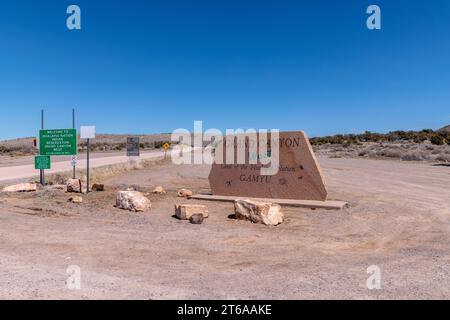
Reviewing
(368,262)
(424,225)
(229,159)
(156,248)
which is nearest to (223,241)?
(156,248)

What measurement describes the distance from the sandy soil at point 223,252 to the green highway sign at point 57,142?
11.7ft

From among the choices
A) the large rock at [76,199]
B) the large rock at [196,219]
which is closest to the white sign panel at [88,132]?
the large rock at [76,199]

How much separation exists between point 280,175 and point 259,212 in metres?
3.13

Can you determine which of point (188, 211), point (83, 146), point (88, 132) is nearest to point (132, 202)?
point (188, 211)

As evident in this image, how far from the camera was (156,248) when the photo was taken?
24.0 ft

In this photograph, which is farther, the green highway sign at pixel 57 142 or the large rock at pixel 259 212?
the green highway sign at pixel 57 142

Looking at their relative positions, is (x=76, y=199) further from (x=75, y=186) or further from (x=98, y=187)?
(x=98, y=187)

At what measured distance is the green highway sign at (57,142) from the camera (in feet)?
50.6

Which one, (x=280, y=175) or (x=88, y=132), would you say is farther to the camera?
(x=88, y=132)

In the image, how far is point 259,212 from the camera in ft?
31.3

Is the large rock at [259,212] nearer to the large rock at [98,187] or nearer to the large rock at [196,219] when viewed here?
the large rock at [196,219]

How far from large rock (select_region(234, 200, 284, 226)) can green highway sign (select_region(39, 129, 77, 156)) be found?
836 cm
